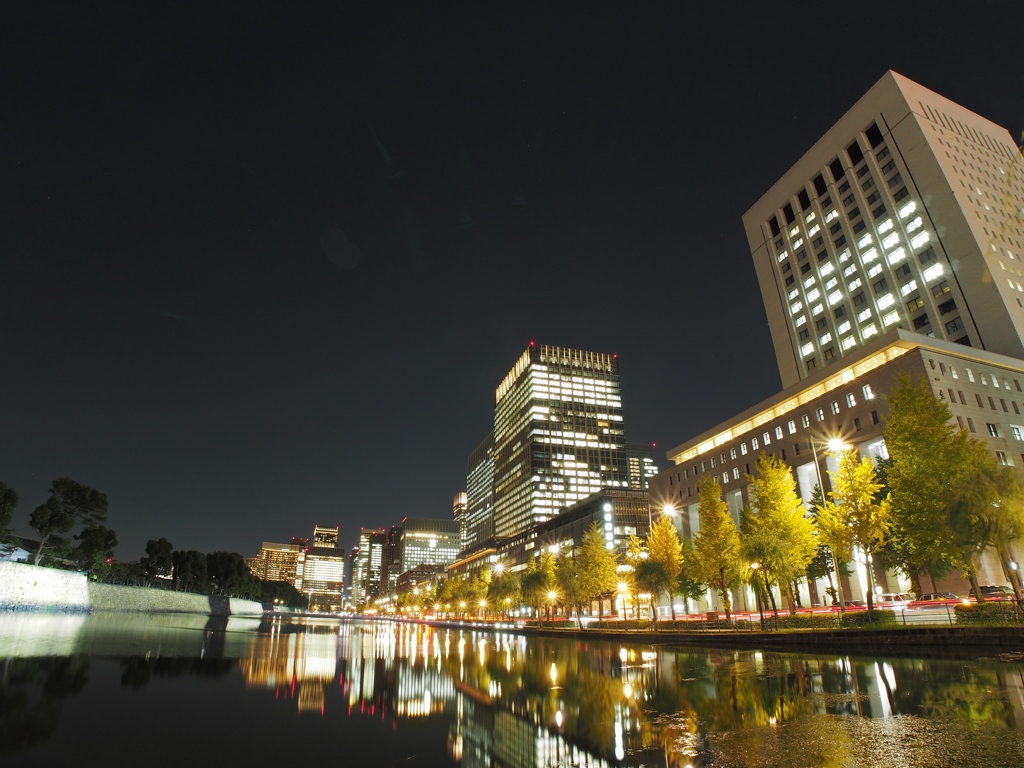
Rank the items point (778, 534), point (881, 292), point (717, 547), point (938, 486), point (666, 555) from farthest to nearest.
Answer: point (881, 292), point (666, 555), point (717, 547), point (778, 534), point (938, 486)

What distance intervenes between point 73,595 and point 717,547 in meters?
76.6

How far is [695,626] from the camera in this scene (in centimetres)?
4450

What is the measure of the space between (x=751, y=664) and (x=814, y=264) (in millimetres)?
98539

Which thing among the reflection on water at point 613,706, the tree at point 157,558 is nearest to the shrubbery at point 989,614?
the reflection on water at point 613,706

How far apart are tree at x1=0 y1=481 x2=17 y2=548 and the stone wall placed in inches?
236

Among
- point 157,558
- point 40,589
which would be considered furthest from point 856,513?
point 157,558

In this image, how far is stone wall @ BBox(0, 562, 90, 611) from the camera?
55388 mm

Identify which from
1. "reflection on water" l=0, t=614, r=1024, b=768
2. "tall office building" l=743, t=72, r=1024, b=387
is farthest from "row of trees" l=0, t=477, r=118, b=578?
"tall office building" l=743, t=72, r=1024, b=387

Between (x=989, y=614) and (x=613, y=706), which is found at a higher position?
(x=989, y=614)

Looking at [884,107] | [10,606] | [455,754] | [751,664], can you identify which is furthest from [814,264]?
[10,606]

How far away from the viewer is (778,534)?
43.9m

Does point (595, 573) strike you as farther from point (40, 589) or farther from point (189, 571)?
point (189, 571)

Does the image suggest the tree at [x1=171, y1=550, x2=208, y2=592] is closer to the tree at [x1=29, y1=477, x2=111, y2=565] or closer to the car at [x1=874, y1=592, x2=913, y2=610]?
the tree at [x1=29, y1=477, x2=111, y2=565]

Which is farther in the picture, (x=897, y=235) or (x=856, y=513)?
(x=897, y=235)
